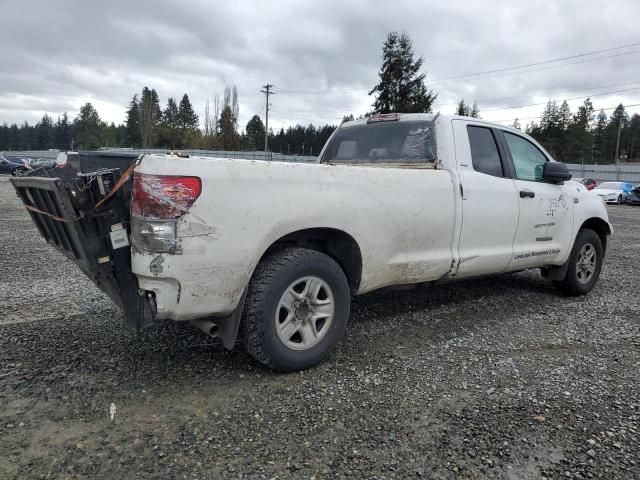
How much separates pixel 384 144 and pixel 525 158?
1556 mm

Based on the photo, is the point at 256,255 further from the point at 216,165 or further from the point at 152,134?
the point at 152,134

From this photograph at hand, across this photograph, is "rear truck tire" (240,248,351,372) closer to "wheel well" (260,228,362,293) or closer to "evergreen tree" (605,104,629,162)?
"wheel well" (260,228,362,293)

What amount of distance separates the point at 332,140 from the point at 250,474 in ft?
12.3

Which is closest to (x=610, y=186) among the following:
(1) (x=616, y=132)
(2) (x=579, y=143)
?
(2) (x=579, y=143)

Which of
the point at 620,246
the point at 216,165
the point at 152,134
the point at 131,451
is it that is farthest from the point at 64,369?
the point at 152,134

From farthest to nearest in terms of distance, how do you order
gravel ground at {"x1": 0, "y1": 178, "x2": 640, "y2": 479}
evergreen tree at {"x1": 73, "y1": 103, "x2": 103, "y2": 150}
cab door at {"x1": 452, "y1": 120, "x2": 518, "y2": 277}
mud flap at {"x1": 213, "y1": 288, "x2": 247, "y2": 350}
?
evergreen tree at {"x1": 73, "y1": 103, "x2": 103, "y2": 150}
cab door at {"x1": 452, "y1": 120, "x2": 518, "y2": 277}
mud flap at {"x1": 213, "y1": 288, "x2": 247, "y2": 350}
gravel ground at {"x1": 0, "y1": 178, "x2": 640, "y2": 479}

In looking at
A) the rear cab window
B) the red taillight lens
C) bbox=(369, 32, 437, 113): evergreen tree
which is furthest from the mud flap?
bbox=(369, 32, 437, 113): evergreen tree

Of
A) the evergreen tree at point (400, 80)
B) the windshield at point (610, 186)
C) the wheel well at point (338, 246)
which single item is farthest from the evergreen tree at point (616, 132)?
the wheel well at point (338, 246)

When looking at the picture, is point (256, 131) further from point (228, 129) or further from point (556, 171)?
point (556, 171)

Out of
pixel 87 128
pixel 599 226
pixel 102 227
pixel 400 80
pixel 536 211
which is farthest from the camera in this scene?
pixel 87 128

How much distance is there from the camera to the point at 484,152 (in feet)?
15.1

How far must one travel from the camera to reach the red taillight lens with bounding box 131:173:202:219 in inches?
101

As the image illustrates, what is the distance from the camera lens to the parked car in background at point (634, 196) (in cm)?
2538

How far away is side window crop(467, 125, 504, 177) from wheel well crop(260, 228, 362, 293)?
5.32 ft
